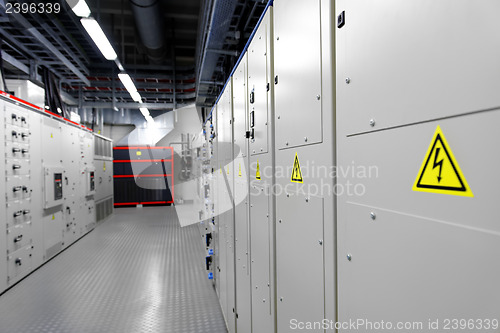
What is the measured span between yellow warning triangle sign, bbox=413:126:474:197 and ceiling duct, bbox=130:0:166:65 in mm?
5426

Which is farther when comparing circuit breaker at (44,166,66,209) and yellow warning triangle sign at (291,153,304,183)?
circuit breaker at (44,166,66,209)

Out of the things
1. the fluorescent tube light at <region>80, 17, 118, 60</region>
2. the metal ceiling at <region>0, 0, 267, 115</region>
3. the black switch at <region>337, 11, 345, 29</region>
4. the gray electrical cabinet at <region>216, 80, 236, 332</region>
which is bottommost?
the gray electrical cabinet at <region>216, 80, 236, 332</region>

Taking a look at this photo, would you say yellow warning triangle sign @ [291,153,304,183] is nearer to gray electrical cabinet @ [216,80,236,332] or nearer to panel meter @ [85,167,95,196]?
gray electrical cabinet @ [216,80,236,332]

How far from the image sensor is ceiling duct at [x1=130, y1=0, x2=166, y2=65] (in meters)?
4.80

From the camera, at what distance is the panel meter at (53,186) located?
4.65 meters

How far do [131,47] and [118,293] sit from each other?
25.3 ft

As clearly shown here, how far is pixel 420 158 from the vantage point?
55 cm

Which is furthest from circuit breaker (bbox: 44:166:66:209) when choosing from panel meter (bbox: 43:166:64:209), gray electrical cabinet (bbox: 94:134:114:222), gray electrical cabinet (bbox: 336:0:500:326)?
gray electrical cabinet (bbox: 336:0:500:326)

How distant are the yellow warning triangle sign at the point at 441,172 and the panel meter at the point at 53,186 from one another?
5602 mm

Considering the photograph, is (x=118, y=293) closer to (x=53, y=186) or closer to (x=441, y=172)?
(x=53, y=186)

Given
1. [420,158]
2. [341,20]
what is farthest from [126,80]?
[420,158]

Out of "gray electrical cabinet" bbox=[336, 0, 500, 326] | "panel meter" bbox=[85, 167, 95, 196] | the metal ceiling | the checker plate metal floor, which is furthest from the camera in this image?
"panel meter" bbox=[85, 167, 95, 196]

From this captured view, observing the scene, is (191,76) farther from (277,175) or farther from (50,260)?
(277,175)

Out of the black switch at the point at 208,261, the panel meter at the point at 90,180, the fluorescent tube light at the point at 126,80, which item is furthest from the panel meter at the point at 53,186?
the black switch at the point at 208,261
